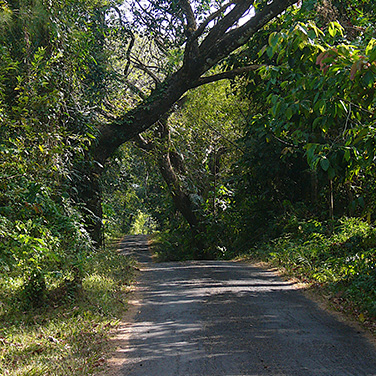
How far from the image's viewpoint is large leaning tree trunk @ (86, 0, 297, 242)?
36.1ft

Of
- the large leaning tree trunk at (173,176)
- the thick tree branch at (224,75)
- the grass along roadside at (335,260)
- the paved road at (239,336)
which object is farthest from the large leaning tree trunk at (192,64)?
Answer: the paved road at (239,336)

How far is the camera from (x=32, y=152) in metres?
6.63

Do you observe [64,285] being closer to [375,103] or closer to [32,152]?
[32,152]

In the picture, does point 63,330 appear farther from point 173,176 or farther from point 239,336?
point 173,176

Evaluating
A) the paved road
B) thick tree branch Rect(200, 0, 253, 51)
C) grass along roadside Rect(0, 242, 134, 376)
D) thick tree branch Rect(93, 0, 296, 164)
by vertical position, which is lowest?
the paved road

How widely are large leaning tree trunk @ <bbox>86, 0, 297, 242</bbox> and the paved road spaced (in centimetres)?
519

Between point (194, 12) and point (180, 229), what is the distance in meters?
10.3

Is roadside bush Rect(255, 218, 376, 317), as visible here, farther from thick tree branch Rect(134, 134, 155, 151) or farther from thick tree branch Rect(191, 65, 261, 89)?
thick tree branch Rect(134, 134, 155, 151)

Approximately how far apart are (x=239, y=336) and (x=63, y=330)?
2195 mm

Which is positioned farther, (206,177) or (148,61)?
(206,177)

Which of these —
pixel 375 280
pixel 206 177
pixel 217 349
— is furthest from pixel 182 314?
pixel 206 177

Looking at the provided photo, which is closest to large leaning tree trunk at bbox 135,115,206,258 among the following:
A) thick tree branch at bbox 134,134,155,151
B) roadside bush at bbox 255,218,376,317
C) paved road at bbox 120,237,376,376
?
thick tree branch at bbox 134,134,155,151

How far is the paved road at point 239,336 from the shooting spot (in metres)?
4.48

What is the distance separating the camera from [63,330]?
5672 millimetres
